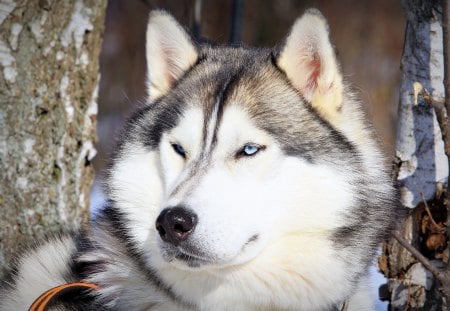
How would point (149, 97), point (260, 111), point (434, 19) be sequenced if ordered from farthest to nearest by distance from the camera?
1. point (434, 19)
2. point (149, 97)
3. point (260, 111)

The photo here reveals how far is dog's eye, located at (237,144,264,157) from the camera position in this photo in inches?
97.9

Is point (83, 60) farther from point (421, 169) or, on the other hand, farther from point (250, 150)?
point (421, 169)

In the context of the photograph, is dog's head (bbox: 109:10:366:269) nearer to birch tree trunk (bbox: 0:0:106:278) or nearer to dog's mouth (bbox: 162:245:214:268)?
dog's mouth (bbox: 162:245:214:268)

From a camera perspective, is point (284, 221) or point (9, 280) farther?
point (9, 280)

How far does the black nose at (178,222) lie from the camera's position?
2.29 meters

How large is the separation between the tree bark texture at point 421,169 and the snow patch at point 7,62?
183 cm

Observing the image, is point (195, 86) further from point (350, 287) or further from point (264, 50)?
point (350, 287)

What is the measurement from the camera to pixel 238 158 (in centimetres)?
249

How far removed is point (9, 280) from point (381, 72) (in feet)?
26.4

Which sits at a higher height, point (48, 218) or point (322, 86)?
point (322, 86)

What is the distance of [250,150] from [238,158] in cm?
5

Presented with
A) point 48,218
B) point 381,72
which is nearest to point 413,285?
point 48,218

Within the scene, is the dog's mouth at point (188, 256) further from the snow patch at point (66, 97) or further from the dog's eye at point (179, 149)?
the snow patch at point (66, 97)

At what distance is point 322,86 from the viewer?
8.64 feet
